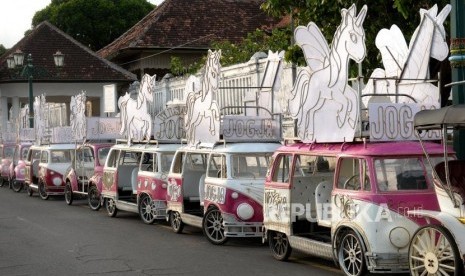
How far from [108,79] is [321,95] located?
33.0m

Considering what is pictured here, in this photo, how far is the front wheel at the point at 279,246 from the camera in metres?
11.9

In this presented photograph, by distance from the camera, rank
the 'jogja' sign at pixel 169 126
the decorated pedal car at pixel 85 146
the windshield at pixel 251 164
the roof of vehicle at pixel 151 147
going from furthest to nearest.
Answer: the decorated pedal car at pixel 85 146 → the 'jogja' sign at pixel 169 126 → the roof of vehicle at pixel 151 147 → the windshield at pixel 251 164

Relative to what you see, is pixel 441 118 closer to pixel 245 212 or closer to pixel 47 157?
pixel 245 212

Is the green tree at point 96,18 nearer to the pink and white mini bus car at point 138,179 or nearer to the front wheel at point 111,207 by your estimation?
the pink and white mini bus car at point 138,179

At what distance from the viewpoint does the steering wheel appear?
1018cm

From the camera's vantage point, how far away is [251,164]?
14.2 metres

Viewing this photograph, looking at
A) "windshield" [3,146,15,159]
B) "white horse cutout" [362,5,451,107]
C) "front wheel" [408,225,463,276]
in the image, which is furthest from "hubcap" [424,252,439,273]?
"windshield" [3,146,15,159]

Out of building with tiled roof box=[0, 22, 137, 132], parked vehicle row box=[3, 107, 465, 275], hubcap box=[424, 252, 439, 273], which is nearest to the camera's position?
hubcap box=[424, 252, 439, 273]

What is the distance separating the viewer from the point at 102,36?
59.3 m

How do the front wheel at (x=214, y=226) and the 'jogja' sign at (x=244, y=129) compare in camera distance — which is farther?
the 'jogja' sign at (x=244, y=129)

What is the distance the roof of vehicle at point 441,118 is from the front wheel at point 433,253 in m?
1.08

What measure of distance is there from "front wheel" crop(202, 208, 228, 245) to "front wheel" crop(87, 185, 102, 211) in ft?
23.3

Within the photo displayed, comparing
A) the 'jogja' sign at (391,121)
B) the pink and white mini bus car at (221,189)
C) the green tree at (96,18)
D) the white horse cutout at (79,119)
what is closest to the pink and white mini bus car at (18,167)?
the white horse cutout at (79,119)

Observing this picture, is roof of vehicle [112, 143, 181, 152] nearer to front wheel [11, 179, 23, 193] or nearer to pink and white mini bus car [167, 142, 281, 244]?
pink and white mini bus car [167, 142, 281, 244]
